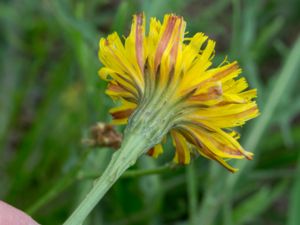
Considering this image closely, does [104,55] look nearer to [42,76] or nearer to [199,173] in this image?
[199,173]

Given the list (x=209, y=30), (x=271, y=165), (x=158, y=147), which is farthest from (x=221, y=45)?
(x=158, y=147)

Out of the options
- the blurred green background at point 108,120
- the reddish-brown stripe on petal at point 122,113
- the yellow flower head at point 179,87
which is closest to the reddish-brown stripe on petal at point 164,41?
the yellow flower head at point 179,87

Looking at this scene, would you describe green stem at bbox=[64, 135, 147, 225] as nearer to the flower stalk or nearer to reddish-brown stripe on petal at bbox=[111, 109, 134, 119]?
the flower stalk

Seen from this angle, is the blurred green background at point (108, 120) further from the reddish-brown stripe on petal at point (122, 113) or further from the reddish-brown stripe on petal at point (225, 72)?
the reddish-brown stripe on petal at point (225, 72)

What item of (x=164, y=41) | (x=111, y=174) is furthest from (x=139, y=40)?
(x=111, y=174)

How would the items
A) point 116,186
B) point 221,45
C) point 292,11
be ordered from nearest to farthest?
1. point 116,186
2. point 292,11
3. point 221,45

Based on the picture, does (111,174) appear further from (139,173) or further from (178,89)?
(139,173)

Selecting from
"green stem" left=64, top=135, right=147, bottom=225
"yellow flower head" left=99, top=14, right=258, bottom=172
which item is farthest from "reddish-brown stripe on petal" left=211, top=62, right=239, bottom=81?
"green stem" left=64, top=135, right=147, bottom=225
